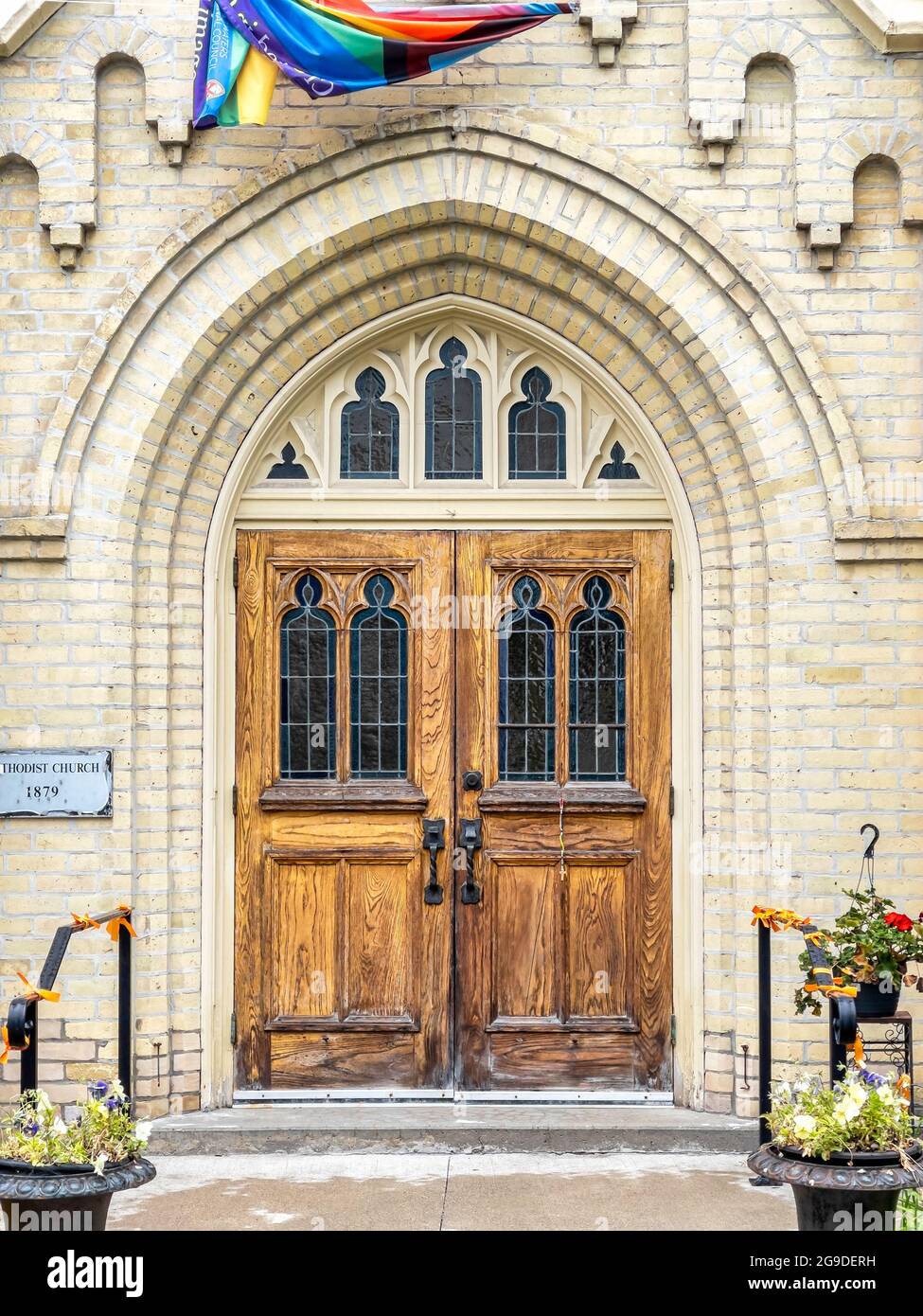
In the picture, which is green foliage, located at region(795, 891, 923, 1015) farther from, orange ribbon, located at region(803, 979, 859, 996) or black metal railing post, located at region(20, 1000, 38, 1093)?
black metal railing post, located at region(20, 1000, 38, 1093)

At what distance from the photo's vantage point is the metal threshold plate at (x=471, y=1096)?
6891mm

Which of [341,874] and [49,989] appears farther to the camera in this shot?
[341,874]

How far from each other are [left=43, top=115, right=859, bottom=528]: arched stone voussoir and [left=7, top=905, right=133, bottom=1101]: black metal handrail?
6.76ft

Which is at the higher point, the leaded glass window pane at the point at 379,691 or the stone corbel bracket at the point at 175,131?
the stone corbel bracket at the point at 175,131

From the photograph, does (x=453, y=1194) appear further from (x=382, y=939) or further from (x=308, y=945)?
(x=308, y=945)

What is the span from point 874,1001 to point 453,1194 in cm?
189

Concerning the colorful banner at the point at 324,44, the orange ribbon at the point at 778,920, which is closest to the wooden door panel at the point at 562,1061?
the orange ribbon at the point at 778,920

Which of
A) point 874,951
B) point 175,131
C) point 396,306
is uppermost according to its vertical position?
point 175,131

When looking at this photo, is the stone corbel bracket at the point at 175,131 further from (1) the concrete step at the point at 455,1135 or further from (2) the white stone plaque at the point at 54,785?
(1) the concrete step at the point at 455,1135

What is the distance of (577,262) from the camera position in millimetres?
6676

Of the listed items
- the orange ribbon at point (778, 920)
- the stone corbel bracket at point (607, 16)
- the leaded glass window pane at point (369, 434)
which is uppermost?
the stone corbel bracket at point (607, 16)

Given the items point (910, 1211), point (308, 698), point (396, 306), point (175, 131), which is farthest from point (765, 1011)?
point (175, 131)

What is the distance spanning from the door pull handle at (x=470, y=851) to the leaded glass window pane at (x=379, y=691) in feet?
1.30

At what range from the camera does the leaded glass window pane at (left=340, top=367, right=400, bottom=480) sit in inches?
279
